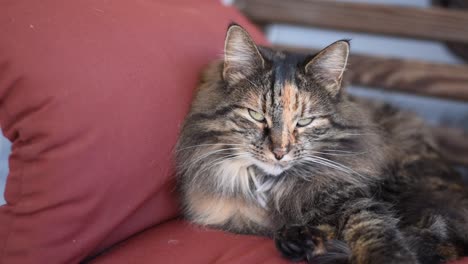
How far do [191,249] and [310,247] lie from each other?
0.29 metres

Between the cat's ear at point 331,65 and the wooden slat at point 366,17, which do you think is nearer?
the cat's ear at point 331,65

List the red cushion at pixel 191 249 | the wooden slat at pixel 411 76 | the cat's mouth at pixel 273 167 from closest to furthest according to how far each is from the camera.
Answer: the red cushion at pixel 191 249, the cat's mouth at pixel 273 167, the wooden slat at pixel 411 76

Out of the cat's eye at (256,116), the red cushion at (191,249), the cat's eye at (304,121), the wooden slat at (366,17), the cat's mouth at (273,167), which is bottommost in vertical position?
the red cushion at (191,249)

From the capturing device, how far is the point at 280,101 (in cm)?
131

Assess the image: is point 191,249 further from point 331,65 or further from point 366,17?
point 366,17

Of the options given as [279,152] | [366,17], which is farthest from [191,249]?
[366,17]

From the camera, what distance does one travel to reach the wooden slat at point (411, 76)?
2162mm

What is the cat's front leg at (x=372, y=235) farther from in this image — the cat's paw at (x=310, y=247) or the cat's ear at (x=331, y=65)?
the cat's ear at (x=331, y=65)

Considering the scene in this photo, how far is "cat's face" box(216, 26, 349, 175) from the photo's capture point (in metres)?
1.30

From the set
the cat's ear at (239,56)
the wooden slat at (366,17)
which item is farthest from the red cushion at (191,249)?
the wooden slat at (366,17)

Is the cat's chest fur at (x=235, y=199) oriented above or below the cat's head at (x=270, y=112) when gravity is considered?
below

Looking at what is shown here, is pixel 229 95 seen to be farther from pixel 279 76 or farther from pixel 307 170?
pixel 307 170

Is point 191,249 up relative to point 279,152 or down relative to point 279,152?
down

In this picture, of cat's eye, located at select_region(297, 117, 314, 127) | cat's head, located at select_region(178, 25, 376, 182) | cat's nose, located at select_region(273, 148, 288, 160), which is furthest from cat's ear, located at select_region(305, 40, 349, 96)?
cat's nose, located at select_region(273, 148, 288, 160)
